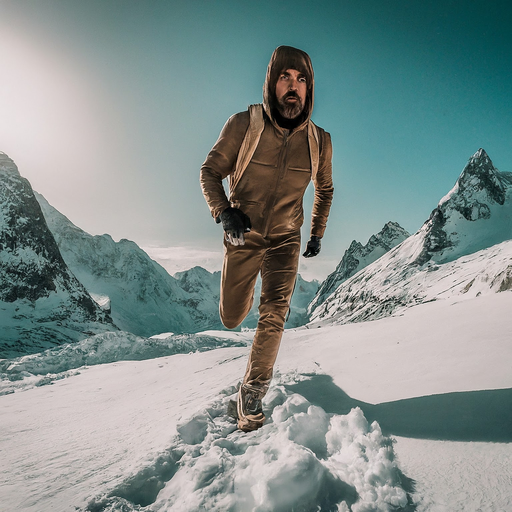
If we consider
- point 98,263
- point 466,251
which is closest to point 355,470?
point 466,251

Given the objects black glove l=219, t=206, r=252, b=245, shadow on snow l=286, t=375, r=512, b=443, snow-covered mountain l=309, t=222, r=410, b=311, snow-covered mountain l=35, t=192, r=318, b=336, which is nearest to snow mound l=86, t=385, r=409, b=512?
shadow on snow l=286, t=375, r=512, b=443

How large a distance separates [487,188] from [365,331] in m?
76.2

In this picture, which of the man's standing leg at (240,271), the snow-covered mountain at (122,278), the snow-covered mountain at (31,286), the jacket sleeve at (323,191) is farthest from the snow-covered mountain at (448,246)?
the snow-covered mountain at (122,278)

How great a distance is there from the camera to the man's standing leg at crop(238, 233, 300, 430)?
1.99 meters

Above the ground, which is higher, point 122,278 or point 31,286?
point 122,278

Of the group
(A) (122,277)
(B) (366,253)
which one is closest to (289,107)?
(B) (366,253)

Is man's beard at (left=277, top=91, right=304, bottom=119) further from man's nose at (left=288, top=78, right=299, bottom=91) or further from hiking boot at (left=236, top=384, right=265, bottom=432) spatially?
hiking boot at (left=236, top=384, right=265, bottom=432)

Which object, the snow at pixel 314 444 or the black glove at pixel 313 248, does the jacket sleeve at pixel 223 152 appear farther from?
the snow at pixel 314 444

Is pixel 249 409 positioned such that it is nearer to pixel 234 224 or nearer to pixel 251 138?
pixel 234 224

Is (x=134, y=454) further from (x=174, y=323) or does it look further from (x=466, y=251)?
(x=174, y=323)

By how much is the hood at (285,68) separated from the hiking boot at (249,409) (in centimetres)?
196

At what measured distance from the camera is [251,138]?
2225 millimetres

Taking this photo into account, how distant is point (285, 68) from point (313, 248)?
158 cm

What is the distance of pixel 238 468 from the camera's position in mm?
1300
